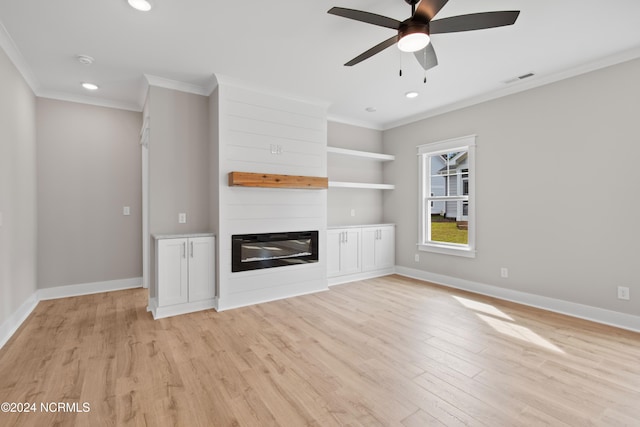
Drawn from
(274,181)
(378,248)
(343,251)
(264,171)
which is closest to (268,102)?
(264,171)

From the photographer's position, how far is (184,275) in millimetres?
3639

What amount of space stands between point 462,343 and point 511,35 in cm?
289

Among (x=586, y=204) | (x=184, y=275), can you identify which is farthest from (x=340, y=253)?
(x=586, y=204)

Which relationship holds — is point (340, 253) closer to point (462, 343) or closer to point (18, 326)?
point (462, 343)

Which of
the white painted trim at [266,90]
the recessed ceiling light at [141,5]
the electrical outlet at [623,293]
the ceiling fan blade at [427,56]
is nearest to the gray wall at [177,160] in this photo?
the white painted trim at [266,90]

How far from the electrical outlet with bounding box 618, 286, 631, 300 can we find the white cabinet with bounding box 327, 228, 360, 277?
127 inches

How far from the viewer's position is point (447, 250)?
4871mm

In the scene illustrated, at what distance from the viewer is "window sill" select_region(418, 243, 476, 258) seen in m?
4.57

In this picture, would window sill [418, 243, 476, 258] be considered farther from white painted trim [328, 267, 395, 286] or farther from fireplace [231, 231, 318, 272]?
fireplace [231, 231, 318, 272]

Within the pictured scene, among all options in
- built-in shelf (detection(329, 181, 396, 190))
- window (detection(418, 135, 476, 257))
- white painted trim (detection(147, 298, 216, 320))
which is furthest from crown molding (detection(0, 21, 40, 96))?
window (detection(418, 135, 476, 257))

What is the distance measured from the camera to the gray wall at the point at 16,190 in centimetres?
293

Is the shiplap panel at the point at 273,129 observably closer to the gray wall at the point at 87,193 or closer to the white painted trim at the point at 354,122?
the white painted trim at the point at 354,122

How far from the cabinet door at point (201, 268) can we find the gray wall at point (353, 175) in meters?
2.19

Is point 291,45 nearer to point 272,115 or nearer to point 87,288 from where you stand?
point 272,115
